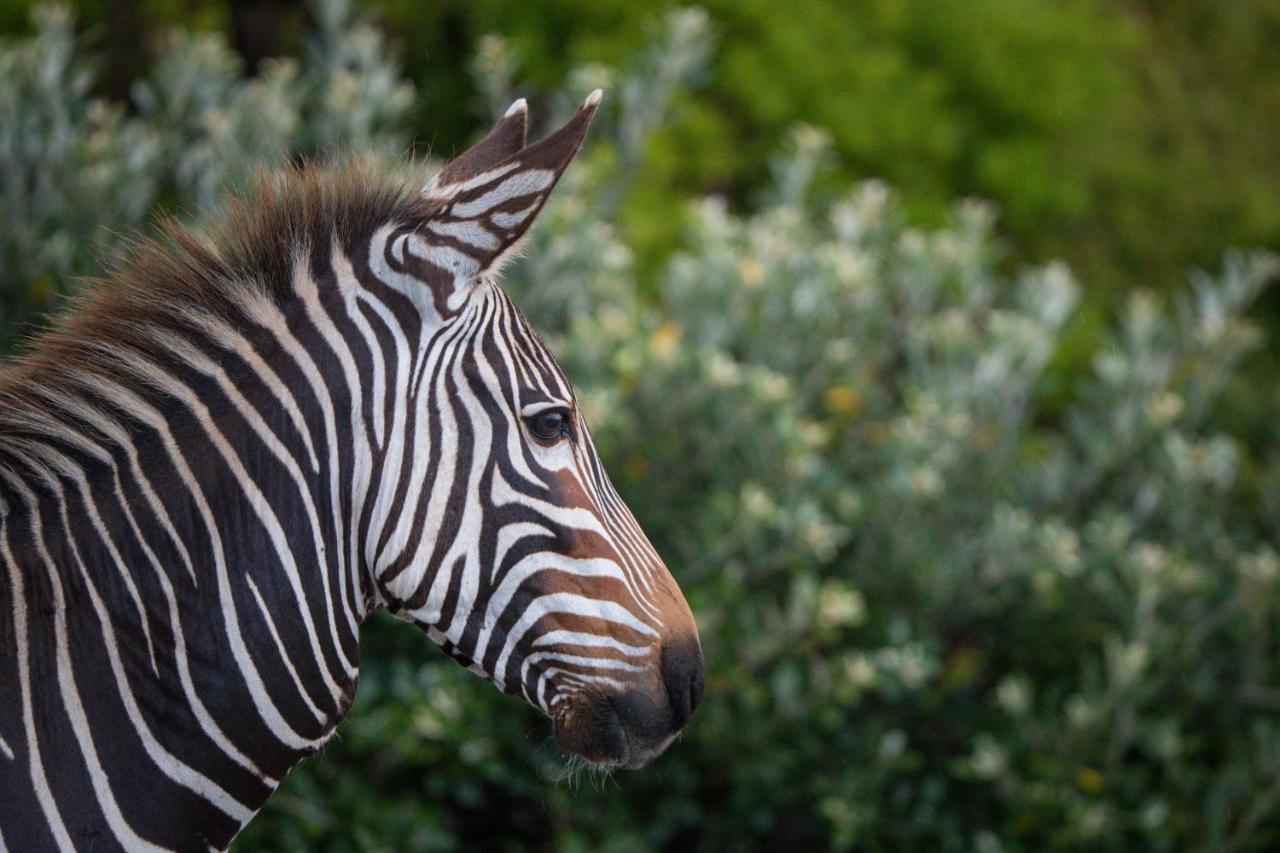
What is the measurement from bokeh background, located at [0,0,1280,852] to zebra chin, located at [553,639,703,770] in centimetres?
220

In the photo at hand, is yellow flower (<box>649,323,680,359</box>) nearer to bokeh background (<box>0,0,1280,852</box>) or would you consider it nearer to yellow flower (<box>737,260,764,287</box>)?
bokeh background (<box>0,0,1280,852</box>)

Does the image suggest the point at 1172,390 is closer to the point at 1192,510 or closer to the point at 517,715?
the point at 1192,510

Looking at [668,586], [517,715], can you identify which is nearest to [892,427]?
[517,715]

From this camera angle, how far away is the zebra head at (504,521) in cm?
199

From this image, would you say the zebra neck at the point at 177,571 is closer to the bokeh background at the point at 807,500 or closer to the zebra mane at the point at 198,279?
the zebra mane at the point at 198,279

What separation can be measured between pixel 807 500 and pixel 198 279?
294 centimetres

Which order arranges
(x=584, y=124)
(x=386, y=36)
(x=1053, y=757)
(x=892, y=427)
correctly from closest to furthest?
(x=584, y=124), (x=1053, y=757), (x=892, y=427), (x=386, y=36)

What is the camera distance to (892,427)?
521 centimetres

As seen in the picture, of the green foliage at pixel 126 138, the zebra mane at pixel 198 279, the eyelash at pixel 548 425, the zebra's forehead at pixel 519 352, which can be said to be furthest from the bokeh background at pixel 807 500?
the eyelash at pixel 548 425

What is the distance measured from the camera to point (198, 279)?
2047 mm

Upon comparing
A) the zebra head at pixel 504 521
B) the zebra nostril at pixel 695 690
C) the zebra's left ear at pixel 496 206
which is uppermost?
the zebra's left ear at pixel 496 206

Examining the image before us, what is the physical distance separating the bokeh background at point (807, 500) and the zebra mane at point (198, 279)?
1.81 metres

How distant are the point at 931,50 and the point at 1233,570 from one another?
14.8 ft

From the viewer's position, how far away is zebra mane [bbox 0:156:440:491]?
200 centimetres
